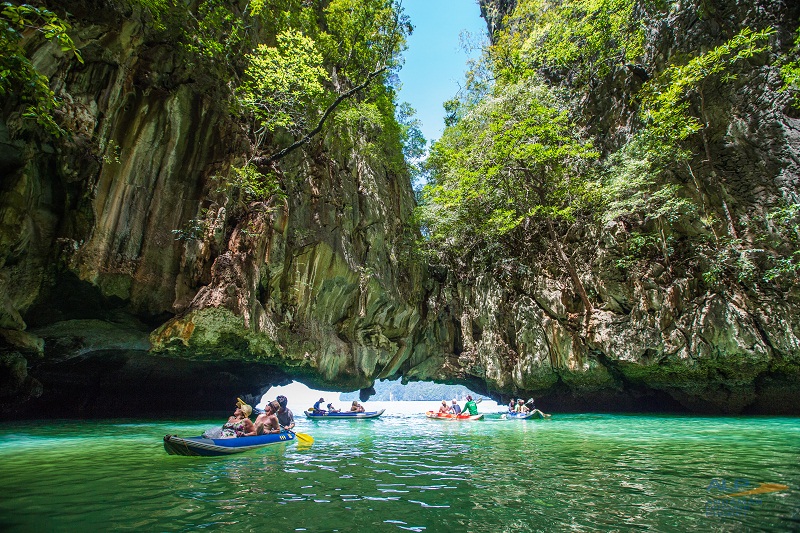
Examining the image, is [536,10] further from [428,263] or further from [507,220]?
[428,263]

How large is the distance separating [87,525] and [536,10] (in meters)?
27.4

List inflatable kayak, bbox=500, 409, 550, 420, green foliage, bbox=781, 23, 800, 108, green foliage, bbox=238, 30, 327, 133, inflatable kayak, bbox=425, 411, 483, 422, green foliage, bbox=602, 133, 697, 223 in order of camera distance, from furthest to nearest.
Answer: inflatable kayak, bbox=425, 411, 483, 422 < inflatable kayak, bbox=500, 409, 550, 420 < green foliage, bbox=602, 133, 697, 223 < green foliage, bbox=781, 23, 800, 108 < green foliage, bbox=238, 30, 327, 133

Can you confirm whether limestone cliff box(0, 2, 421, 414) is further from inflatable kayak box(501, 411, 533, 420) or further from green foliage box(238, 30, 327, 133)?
inflatable kayak box(501, 411, 533, 420)

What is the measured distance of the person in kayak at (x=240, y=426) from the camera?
28.3 ft

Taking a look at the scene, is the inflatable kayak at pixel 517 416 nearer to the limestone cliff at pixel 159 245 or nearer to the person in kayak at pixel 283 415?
the limestone cliff at pixel 159 245

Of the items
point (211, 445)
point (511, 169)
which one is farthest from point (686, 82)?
point (211, 445)

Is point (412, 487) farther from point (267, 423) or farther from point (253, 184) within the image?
point (253, 184)

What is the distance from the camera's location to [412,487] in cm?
511

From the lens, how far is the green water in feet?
12.1

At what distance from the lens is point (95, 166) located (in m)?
10.7

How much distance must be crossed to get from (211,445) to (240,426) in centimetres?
161

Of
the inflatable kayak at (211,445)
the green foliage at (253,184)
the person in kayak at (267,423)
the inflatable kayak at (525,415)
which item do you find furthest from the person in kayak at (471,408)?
the green foliage at (253,184)

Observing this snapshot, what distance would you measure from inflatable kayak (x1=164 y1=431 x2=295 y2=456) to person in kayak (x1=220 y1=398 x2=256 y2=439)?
33 cm

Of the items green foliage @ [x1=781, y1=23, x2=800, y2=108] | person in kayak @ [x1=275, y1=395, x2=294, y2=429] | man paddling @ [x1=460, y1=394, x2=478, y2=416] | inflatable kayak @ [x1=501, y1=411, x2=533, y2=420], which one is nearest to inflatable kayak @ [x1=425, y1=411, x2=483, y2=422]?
man paddling @ [x1=460, y1=394, x2=478, y2=416]
